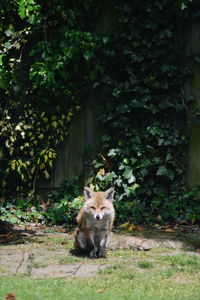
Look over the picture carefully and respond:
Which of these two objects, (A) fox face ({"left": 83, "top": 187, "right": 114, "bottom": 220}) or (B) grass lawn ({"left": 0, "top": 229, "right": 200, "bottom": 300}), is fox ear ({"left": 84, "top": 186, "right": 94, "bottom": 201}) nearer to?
(A) fox face ({"left": 83, "top": 187, "right": 114, "bottom": 220})

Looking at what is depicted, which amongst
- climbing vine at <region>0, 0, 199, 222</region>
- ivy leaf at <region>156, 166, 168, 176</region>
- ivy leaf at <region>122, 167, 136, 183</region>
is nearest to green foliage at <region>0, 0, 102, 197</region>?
climbing vine at <region>0, 0, 199, 222</region>

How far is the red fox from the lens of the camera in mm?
5594

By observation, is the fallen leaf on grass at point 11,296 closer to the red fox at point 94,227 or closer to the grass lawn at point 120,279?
the grass lawn at point 120,279

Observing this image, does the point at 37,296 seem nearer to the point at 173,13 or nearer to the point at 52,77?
the point at 52,77

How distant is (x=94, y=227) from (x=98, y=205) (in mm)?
261

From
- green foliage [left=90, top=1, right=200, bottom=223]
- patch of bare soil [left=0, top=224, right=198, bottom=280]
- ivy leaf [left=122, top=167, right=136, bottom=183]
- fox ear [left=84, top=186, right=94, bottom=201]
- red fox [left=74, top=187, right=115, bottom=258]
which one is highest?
green foliage [left=90, top=1, right=200, bottom=223]

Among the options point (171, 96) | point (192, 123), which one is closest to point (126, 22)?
point (171, 96)

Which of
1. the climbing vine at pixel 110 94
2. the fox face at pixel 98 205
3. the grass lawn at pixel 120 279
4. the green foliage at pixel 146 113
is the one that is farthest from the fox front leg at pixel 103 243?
the green foliage at pixel 146 113

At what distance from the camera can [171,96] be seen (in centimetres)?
829

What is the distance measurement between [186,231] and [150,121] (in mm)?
2194

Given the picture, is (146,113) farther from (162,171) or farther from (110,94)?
(162,171)

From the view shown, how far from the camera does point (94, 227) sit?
5617 mm

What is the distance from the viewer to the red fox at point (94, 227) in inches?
220

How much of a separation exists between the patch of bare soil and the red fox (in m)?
0.16
